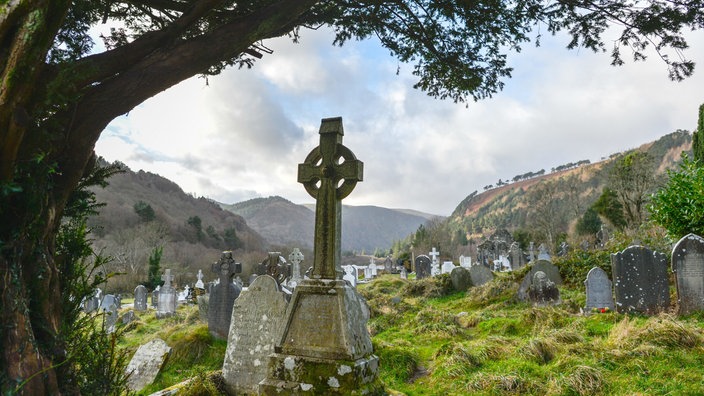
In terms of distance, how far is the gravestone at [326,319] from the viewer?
368cm

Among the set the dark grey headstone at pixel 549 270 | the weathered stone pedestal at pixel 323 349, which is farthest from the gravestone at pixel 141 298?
the weathered stone pedestal at pixel 323 349

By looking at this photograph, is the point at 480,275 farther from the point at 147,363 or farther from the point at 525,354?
the point at 147,363

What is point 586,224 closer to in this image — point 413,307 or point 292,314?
point 413,307

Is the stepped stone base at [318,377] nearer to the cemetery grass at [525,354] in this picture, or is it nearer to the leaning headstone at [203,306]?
the cemetery grass at [525,354]

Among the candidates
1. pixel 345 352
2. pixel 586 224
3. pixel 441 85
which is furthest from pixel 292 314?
pixel 586 224

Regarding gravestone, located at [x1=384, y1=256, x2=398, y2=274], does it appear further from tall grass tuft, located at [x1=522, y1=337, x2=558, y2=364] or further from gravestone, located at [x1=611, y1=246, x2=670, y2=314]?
tall grass tuft, located at [x1=522, y1=337, x2=558, y2=364]

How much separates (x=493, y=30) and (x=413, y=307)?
8.00 m

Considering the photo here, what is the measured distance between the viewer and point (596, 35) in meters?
6.35

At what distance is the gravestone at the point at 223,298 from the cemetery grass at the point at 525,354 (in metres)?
0.26

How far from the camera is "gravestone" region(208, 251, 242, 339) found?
843 cm

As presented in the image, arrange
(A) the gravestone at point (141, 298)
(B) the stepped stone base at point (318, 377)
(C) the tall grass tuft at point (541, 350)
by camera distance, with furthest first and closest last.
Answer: (A) the gravestone at point (141, 298) → (C) the tall grass tuft at point (541, 350) → (B) the stepped stone base at point (318, 377)

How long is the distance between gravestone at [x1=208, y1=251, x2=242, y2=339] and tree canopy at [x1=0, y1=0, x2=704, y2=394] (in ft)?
14.9

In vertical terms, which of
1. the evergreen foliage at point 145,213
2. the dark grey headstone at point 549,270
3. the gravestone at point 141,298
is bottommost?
the gravestone at point 141,298

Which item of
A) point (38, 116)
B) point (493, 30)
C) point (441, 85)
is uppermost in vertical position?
point (493, 30)
